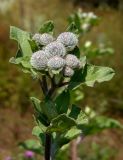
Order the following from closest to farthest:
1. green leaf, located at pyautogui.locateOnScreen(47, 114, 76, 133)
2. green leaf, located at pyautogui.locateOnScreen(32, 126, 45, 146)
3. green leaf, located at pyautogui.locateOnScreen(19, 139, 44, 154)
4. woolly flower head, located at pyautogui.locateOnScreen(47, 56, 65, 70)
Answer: woolly flower head, located at pyautogui.locateOnScreen(47, 56, 65, 70) → green leaf, located at pyautogui.locateOnScreen(47, 114, 76, 133) → green leaf, located at pyautogui.locateOnScreen(32, 126, 45, 146) → green leaf, located at pyautogui.locateOnScreen(19, 139, 44, 154)

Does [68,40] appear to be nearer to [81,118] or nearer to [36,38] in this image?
[36,38]

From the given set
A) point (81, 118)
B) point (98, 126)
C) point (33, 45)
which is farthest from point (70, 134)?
point (98, 126)

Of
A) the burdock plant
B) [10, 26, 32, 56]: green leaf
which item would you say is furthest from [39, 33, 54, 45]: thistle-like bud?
[10, 26, 32, 56]: green leaf

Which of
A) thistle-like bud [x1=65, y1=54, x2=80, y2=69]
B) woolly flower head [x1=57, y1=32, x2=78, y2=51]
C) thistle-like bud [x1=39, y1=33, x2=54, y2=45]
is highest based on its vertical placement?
thistle-like bud [x1=39, y1=33, x2=54, y2=45]

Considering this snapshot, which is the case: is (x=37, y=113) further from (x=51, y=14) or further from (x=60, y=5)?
(x=60, y=5)

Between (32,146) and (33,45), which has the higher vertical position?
(32,146)

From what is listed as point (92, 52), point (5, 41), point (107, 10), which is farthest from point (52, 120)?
point (107, 10)

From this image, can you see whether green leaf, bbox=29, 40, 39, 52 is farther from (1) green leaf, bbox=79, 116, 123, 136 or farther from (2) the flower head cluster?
(1) green leaf, bbox=79, 116, 123, 136
